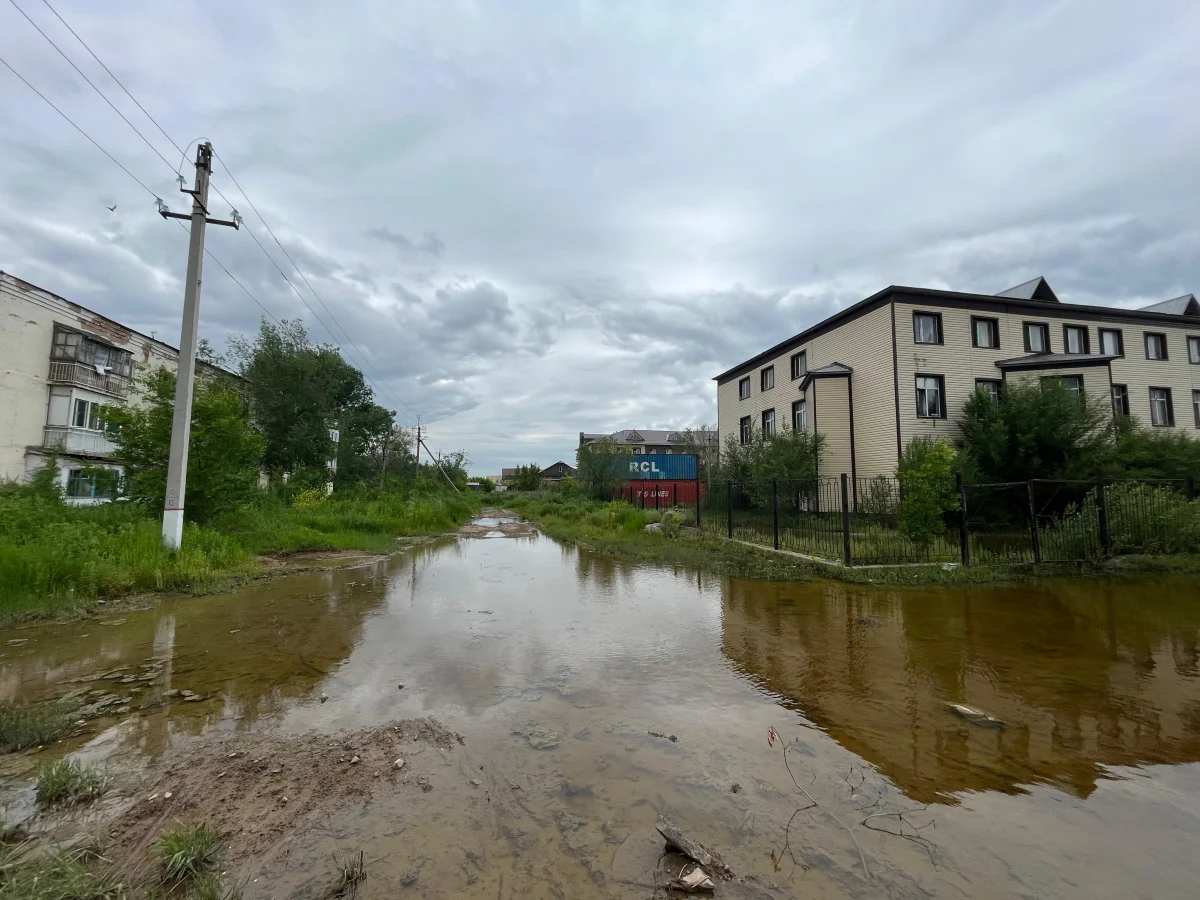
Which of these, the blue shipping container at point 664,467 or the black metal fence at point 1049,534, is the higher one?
the blue shipping container at point 664,467

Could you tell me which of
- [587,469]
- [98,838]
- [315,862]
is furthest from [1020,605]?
[587,469]

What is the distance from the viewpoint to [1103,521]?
36.8ft

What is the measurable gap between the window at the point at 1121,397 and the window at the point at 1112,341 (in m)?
1.39

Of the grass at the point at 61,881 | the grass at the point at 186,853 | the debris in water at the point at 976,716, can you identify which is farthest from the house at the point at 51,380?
the debris in water at the point at 976,716

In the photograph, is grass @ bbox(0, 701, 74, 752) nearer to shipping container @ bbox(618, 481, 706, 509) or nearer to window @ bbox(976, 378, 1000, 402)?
window @ bbox(976, 378, 1000, 402)

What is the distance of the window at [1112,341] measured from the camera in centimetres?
2256

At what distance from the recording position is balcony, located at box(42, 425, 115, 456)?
23641mm

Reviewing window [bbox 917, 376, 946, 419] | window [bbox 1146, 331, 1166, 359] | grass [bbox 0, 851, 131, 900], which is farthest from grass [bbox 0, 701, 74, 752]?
window [bbox 1146, 331, 1166, 359]

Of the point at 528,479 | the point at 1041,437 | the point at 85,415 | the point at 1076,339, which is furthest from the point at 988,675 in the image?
the point at 528,479

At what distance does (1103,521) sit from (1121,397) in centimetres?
1607

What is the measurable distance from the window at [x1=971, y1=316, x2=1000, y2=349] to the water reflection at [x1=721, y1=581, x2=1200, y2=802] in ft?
47.2

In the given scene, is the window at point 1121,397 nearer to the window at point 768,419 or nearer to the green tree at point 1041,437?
the green tree at point 1041,437

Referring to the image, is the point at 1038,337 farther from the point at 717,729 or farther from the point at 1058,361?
the point at 717,729

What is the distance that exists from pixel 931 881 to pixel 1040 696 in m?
3.14
